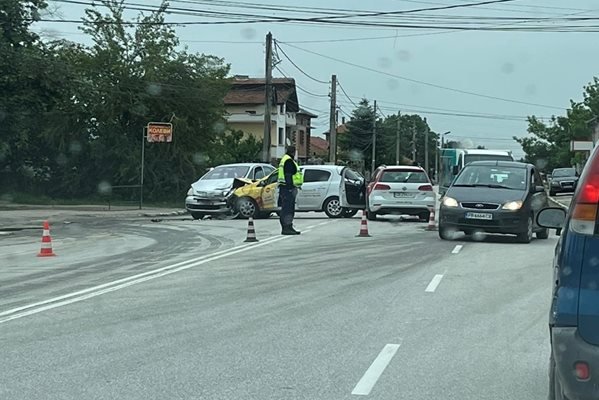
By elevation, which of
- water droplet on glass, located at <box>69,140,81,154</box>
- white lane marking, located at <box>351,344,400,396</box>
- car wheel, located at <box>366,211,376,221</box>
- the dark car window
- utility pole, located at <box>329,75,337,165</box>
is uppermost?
utility pole, located at <box>329,75,337,165</box>

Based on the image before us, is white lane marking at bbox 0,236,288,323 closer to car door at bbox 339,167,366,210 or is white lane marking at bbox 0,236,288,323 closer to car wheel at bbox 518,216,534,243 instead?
car wheel at bbox 518,216,534,243

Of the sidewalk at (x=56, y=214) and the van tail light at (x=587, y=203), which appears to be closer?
the van tail light at (x=587, y=203)

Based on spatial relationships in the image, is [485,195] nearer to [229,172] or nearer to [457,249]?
[457,249]

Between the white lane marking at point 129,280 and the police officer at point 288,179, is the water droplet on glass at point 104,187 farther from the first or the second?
the white lane marking at point 129,280

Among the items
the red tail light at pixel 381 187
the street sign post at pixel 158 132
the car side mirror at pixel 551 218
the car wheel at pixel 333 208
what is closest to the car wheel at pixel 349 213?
the car wheel at pixel 333 208

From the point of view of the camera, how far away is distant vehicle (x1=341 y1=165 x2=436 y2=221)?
2303 centimetres

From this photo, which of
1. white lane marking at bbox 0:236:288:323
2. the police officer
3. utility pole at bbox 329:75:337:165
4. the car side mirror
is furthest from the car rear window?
utility pole at bbox 329:75:337:165

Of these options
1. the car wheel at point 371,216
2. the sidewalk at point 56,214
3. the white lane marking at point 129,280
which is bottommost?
the sidewalk at point 56,214

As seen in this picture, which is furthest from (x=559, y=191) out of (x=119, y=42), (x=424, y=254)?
(x=424, y=254)

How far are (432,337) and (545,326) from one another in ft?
4.41

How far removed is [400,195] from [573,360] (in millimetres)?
18651

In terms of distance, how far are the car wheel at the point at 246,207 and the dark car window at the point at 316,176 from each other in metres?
1.68

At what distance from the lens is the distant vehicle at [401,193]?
23.0 metres

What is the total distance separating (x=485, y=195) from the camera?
677 inches
